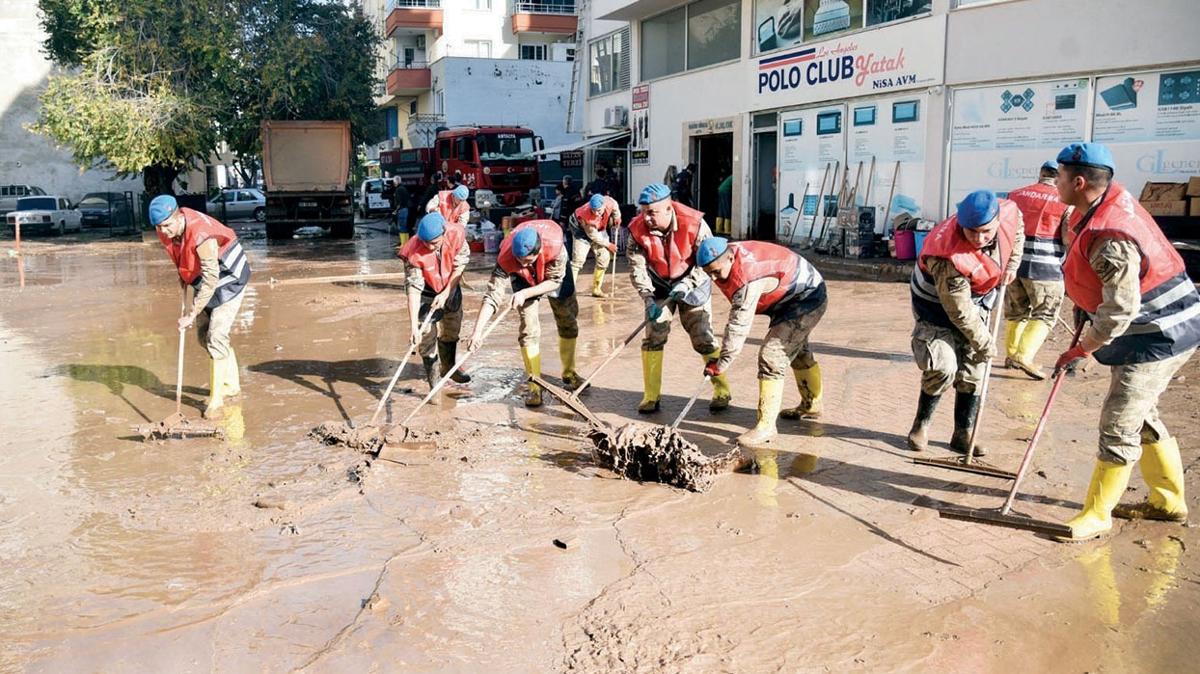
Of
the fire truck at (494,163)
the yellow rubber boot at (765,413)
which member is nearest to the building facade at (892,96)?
the fire truck at (494,163)

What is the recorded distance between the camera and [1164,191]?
12.1m

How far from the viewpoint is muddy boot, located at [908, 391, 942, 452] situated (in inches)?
238

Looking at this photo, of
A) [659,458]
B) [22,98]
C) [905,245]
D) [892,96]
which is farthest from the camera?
[22,98]

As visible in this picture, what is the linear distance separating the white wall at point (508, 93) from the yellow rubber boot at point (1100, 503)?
1362 inches

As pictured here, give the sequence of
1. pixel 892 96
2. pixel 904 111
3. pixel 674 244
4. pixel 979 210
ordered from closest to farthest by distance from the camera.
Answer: pixel 979 210 → pixel 674 244 → pixel 904 111 → pixel 892 96

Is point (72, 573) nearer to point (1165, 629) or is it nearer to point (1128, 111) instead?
point (1165, 629)

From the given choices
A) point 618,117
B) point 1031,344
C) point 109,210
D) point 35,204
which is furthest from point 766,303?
point 109,210

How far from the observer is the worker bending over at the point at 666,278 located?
688cm

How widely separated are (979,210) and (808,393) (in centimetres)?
200

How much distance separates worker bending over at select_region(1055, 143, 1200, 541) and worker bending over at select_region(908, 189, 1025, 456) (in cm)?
84

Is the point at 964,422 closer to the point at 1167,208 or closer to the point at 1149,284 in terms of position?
the point at 1149,284

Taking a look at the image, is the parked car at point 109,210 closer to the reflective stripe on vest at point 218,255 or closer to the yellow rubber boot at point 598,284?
the yellow rubber boot at point 598,284

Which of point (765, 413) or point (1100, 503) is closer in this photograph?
point (1100, 503)

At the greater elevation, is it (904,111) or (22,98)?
(22,98)
